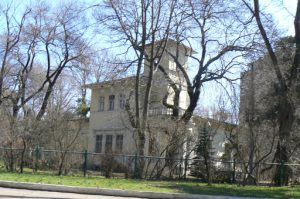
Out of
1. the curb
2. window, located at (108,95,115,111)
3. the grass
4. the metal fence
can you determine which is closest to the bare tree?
the metal fence

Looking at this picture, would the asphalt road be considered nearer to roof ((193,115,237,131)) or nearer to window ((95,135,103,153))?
roof ((193,115,237,131))

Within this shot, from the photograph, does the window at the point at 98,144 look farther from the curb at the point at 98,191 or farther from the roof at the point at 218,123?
the curb at the point at 98,191

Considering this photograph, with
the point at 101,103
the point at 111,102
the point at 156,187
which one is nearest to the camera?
the point at 156,187

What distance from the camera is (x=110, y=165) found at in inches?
1013

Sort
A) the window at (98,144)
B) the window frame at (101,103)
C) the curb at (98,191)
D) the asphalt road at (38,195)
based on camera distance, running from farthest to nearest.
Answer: the window frame at (101,103), the window at (98,144), the curb at (98,191), the asphalt road at (38,195)

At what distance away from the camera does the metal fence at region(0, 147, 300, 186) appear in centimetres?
2544

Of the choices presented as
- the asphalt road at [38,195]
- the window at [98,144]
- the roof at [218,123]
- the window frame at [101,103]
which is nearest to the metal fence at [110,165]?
the roof at [218,123]

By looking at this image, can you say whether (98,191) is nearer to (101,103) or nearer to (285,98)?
(285,98)

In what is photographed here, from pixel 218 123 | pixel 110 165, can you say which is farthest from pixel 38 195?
pixel 218 123

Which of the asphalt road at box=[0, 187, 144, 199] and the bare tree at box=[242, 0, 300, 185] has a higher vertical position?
the bare tree at box=[242, 0, 300, 185]

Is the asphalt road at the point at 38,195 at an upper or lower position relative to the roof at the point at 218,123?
lower

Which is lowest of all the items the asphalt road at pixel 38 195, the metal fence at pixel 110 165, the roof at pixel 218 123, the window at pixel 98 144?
the asphalt road at pixel 38 195

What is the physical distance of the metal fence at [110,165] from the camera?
83.5 ft

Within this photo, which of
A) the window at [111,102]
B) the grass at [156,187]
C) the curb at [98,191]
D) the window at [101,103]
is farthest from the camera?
the window at [101,103]
